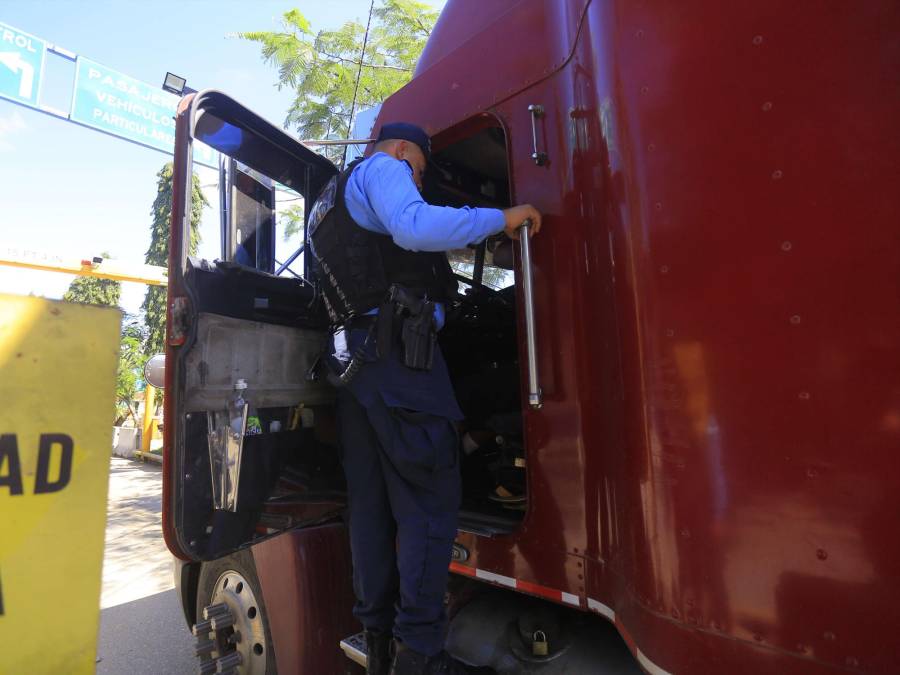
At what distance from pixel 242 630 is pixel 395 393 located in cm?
131

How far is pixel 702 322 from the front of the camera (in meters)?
1.13

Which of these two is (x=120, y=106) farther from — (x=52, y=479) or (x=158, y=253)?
(x=158, y=253)

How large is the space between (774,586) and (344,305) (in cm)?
135

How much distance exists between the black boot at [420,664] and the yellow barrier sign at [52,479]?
0.75 meters

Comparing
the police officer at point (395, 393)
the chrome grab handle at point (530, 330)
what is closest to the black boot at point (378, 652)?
the police officer at point (395, 393)

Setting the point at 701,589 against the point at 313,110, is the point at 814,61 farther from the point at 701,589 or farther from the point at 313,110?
the point at 313,110

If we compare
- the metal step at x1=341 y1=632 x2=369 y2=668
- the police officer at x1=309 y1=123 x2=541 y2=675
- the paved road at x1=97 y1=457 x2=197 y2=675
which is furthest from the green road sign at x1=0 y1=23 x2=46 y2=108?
the metal step at x1=341 y1=632 x2=369 y2=668

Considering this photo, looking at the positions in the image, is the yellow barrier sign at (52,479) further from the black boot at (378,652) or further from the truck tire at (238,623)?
the truck tire at (238,623)

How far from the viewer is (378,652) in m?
1.65

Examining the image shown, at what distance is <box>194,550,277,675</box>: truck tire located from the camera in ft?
6.70

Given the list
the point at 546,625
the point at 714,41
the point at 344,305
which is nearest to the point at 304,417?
the point at 344,305

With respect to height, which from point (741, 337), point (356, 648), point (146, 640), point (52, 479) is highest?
point (741, 337)

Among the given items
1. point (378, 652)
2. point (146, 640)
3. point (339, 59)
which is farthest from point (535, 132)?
point (339, 59)

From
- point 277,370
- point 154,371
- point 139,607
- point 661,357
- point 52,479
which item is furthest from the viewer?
point 139,607
